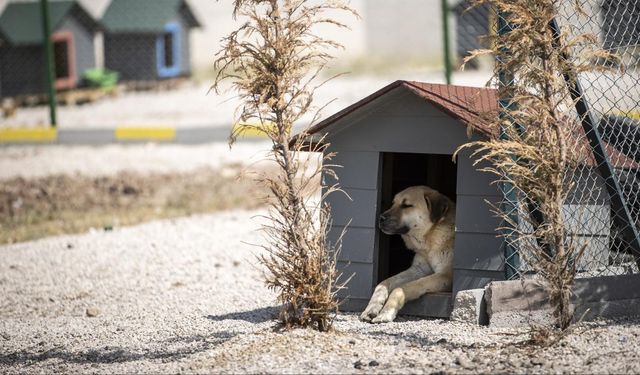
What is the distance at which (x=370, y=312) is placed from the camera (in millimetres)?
6246

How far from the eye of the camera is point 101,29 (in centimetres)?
2219

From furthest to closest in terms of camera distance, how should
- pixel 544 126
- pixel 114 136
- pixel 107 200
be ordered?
pixel 114 136 → pixel 107 200 → pixel 544 126

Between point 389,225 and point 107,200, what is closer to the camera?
point 389,225

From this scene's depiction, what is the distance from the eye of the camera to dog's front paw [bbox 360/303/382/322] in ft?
20.4

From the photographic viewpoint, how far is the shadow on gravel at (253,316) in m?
6.50

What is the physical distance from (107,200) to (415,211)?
648cm

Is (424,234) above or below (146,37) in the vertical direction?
below

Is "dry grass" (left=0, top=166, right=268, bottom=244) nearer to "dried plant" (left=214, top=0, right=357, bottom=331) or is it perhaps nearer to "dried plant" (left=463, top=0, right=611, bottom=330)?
"dried plant" (left=214, top=0, right=357, bottom=331)

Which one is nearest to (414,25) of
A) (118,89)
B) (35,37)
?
(118,89)

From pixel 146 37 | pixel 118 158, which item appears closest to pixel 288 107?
pixel 118 158

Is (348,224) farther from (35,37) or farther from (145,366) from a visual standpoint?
(35,37)

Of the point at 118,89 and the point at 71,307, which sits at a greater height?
the point at 118,89

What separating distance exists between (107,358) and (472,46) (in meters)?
16.3

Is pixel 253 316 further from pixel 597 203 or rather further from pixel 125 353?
pixel 597 203
